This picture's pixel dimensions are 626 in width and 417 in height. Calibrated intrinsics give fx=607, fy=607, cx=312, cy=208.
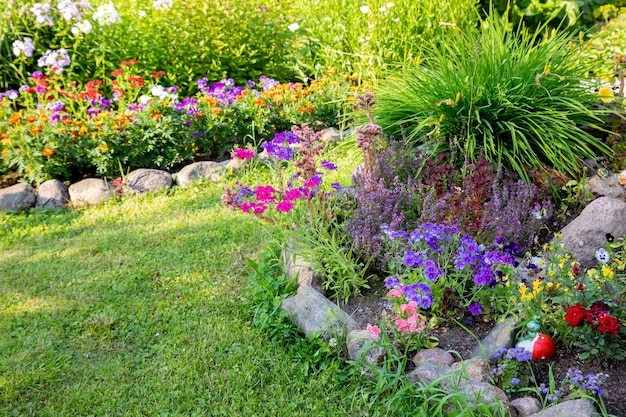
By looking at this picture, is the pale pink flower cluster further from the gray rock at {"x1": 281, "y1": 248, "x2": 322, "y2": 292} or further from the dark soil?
the gray rock at {"x1": 281, "y1": 248, "x2": 322, "y2": 292}

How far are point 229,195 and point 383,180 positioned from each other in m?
0.89

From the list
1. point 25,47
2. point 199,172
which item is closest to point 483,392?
point 199,172

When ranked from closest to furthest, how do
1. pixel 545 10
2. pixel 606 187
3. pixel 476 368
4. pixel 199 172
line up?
pixel 476 368 < pixel 606 187 < pixel 199 172 < pixel 545 10

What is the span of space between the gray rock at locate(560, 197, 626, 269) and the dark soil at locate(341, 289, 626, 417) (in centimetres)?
63

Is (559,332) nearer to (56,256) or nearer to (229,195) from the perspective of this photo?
(229,195)

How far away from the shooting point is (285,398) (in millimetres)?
2604

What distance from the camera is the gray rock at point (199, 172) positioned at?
4805mm

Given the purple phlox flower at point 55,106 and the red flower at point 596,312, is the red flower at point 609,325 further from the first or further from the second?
the purple phlox flower at point 55,106

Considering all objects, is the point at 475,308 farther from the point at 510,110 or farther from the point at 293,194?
the point at 510,110

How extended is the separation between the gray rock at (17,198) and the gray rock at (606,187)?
151 inches

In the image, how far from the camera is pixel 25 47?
17.8 feet

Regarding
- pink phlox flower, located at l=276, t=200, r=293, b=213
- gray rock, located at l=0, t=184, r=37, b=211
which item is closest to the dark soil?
pink phlox flower, located at l=276, t=200, r=293, b=213

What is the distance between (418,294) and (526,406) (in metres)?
0.61

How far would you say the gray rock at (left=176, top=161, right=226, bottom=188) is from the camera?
4.80 metres
